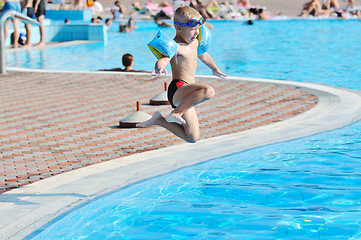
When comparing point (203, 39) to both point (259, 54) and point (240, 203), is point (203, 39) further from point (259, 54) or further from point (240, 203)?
point (259, 54)

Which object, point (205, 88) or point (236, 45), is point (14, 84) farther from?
Result: point (236, 45)

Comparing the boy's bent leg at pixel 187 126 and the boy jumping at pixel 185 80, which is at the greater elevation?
the boy jumping at pixel 185 80

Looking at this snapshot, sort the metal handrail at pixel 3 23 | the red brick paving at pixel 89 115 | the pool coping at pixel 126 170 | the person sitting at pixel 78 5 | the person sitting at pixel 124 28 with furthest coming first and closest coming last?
the person sitting at pixel 78 5, the person sitting at pixel 124 28, the metal handrail at pixel 3 23, the red brick paving at pixel 89 115, the pool coping at pixel 126 170

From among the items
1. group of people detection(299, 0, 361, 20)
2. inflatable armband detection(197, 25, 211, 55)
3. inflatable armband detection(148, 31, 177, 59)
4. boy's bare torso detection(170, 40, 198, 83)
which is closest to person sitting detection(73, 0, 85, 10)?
group of people detection(299, 0, 361, 20)

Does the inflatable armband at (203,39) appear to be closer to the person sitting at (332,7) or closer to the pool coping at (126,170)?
the pool coping at (126,170)

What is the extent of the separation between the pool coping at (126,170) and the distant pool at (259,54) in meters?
7.54

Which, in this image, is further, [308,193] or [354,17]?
[354,17]

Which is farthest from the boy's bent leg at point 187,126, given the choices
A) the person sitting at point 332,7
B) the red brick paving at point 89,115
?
the person sitting at point 332,7

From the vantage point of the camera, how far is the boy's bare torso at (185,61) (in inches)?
234

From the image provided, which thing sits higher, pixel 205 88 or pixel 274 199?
pixel 205 88

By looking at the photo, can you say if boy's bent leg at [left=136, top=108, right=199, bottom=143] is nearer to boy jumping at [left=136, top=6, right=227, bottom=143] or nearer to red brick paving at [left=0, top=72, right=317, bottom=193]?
boy jumping at [left=136, top=6, right=227, bottom=143]

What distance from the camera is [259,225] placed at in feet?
18.6

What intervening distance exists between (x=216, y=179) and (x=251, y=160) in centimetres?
83

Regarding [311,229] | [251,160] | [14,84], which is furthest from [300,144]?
[14,84]
